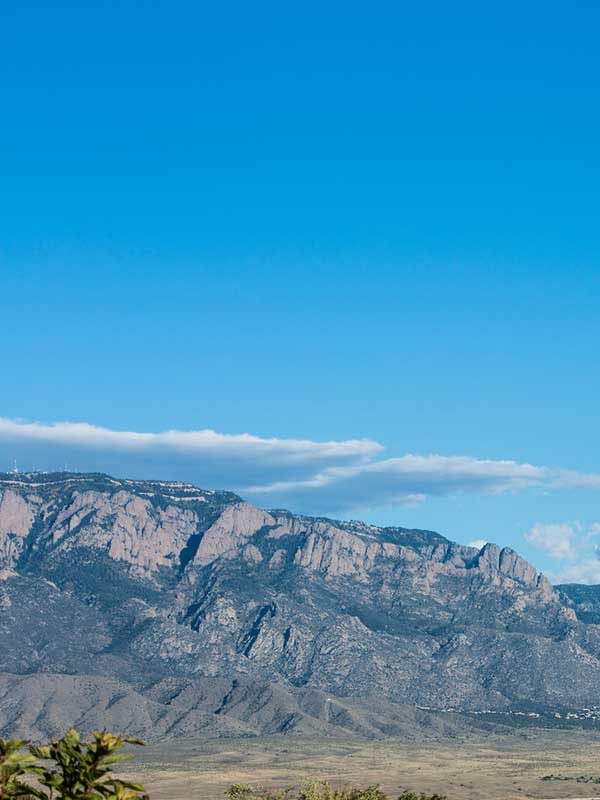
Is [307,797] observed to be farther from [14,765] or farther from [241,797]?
[14,765]

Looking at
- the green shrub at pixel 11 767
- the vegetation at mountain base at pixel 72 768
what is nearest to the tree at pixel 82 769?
the vegetation at mountain base at pixel 72 768

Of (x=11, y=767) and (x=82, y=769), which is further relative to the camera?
(x=11, y=767)

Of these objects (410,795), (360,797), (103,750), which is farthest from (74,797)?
(410,795)

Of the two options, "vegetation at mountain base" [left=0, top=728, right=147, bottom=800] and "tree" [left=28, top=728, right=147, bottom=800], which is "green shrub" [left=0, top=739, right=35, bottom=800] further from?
"tree" [left=28, top=728, right=147, bottom=800]

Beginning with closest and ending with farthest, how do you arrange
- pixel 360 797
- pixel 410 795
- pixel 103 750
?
pixel 103 750 < pixel 360 797 < pixel 410 795

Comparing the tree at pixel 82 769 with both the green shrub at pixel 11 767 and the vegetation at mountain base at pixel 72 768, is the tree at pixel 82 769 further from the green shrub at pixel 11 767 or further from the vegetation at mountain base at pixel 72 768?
the green shrub at pixel 11 767

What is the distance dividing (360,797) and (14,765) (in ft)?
181

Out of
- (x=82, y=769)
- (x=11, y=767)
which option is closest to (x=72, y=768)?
(x=82, y=769)

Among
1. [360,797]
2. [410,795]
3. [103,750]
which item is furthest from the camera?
[410,795]

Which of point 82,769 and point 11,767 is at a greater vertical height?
point 82,769

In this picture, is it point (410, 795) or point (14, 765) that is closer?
point (14, 765)

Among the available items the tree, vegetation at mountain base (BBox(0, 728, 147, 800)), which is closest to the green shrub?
vegetation at mountain base (BBox(0, 728, 147, 800))

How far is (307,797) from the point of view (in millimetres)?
100688

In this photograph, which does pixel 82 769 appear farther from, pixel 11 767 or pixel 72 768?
pixel 11 767
